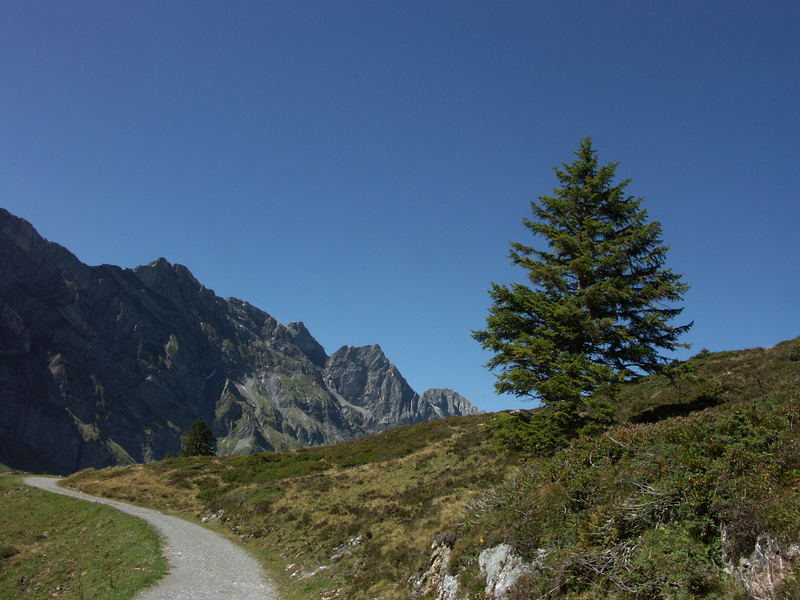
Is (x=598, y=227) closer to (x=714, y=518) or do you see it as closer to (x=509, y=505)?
(x=509, y=505)

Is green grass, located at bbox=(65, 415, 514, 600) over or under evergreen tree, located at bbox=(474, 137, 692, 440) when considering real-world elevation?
under

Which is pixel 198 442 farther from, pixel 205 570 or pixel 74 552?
pixel 205 570

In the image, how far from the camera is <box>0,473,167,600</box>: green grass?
14898 mm

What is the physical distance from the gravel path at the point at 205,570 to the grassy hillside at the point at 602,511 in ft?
3.73

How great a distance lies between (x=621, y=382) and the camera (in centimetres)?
1638

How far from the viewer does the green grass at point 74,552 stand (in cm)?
1490

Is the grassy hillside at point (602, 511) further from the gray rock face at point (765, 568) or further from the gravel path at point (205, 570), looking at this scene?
the gravel path at point (205, 570)

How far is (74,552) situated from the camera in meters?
19.6

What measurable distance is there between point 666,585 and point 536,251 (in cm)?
1421

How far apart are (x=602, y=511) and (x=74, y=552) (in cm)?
2189

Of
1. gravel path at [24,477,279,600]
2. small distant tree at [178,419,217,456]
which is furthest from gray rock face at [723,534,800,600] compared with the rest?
small distant tree at [178,419,217,456]

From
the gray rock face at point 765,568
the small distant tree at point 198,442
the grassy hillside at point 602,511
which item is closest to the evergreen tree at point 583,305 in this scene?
the grassy hillside at point 602,511

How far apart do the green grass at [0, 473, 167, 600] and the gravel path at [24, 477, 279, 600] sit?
58 cm

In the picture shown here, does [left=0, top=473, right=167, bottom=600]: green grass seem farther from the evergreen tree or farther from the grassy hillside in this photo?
the evergreen tree
